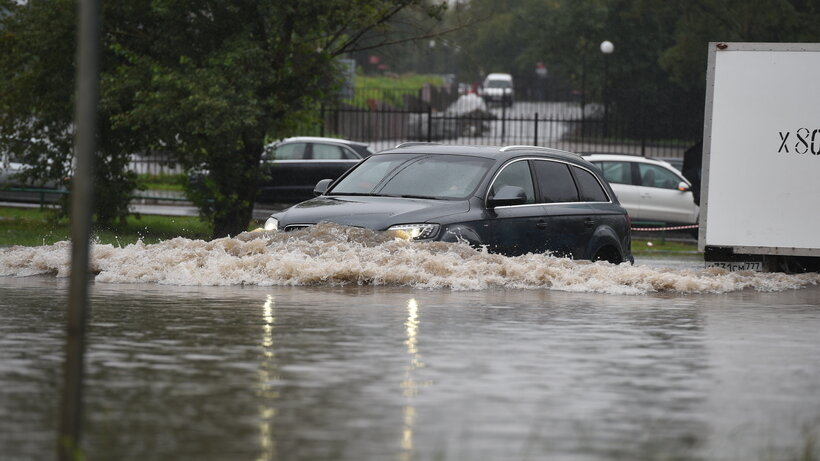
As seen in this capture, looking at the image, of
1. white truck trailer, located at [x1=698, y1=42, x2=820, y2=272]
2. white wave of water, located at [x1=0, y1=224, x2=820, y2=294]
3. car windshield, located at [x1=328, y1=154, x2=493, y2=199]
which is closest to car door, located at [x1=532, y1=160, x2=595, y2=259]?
white wave of water, located at [x1=0, y1=224, x2=820, y2=294]

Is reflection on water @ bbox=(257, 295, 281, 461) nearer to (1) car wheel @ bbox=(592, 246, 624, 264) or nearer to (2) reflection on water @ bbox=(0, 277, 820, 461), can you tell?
(2) reflection on water @ bbox=(0, 277, 820, 461)

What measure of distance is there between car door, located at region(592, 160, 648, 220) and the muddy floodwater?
518 inches

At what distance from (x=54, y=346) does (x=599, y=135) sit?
5101 cm

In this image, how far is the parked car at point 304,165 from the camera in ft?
103

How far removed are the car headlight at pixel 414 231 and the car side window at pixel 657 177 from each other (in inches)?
632

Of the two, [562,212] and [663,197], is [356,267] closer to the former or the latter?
[562,212]

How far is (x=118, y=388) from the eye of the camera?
28.0ft

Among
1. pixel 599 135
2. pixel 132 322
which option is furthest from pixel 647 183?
pixel 599 135

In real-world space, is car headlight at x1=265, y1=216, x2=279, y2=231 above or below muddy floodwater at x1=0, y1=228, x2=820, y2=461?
above

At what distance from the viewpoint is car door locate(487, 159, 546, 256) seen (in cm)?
1605

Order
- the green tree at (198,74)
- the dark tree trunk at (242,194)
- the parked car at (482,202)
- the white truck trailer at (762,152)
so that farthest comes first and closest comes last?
the dark tree trunk at (242,194), the green tree at (198,74), the white truck trailer at (762,152), the parked car at (482,202)

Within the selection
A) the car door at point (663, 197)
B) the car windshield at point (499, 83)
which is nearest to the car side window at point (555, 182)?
the car door at point (663, 197)

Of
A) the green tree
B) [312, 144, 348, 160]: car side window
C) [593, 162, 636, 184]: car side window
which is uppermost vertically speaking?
the green tree

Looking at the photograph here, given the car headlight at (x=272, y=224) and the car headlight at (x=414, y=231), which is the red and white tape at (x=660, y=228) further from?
the car headlight at (x=414, y=231)
